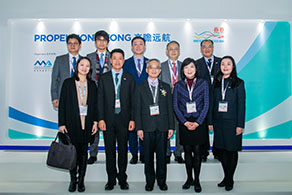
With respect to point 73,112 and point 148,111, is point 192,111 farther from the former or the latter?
point 73,112

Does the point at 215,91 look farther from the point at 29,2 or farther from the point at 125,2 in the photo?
the point at 29,2

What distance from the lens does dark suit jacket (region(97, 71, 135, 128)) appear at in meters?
2.59

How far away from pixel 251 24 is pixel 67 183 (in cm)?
455

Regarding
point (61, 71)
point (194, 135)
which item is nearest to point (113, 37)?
point (61, 71)

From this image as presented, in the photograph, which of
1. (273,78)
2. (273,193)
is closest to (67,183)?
(273,193)

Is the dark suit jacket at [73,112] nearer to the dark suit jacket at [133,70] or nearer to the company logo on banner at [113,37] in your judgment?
the dark suit jacket at [133,70]

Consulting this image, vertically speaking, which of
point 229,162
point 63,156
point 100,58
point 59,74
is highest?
point 100,58

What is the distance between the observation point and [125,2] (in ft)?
14.9

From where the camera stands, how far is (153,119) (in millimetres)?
2561

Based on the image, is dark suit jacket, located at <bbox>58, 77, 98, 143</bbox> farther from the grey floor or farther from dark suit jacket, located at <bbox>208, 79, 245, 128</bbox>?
dark suit jacket, located at <bbox>208, 79, 245, 128</bbox>

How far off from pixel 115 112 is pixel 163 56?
237cm

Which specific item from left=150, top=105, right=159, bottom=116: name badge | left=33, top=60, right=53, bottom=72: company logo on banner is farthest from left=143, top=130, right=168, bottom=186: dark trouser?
left=33, top=60, right=53, bottom=72: company logo on banner

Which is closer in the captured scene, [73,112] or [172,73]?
[73,112]

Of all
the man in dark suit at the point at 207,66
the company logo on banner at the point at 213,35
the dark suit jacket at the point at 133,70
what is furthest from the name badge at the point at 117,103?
the company logo on banner at the point at 213,35
